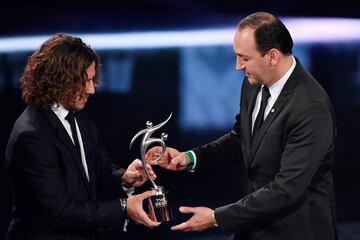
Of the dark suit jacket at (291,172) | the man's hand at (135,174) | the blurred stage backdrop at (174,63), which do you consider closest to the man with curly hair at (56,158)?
the man's hand at (135,174)

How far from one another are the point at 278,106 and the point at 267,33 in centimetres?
25

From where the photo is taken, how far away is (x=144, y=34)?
3.26m

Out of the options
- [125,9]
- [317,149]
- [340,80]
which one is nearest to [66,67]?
[317,149]

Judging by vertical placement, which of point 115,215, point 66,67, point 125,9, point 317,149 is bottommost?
point 115,215

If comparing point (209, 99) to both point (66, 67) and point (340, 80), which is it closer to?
point (340, 80)

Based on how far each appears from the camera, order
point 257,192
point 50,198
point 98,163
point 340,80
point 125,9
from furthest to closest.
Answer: point 340,80, point 125,9, point 98,163, point 257,192, point 50,198

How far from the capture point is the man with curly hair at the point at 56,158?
2.01 m

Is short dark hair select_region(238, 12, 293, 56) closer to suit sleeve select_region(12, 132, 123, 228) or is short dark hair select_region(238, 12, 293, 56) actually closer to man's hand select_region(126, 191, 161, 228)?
man's hand select_region(126, 191, 161, 228)

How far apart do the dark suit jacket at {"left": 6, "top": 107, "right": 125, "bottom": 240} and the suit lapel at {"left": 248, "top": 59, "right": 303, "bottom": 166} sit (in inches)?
20.6

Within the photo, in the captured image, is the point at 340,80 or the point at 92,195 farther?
the point at 340,80

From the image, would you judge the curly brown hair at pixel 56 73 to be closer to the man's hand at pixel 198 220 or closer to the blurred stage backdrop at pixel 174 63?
the man's hand at pixel 198 220

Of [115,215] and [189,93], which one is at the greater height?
[189,93]

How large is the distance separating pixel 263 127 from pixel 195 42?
121 centimetres

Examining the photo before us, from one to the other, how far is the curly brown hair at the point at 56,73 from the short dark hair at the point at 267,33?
23.1 inches
